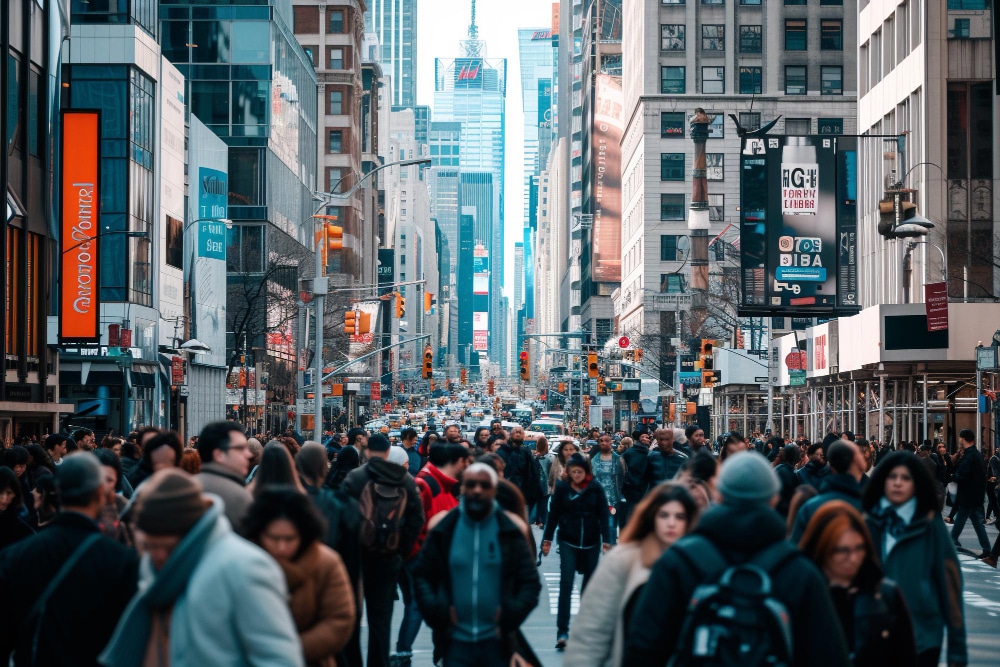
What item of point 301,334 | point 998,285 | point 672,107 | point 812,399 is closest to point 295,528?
point 998,285

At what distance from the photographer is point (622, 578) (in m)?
6.65

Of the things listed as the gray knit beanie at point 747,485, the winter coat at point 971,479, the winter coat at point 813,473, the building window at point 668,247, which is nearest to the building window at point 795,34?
the building window at point 668,247

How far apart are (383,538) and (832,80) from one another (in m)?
103

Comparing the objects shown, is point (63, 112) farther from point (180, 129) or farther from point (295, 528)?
point (295, 528)

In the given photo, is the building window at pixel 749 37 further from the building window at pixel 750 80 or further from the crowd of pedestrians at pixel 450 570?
the crowd of pedestrians at pixel 450 570

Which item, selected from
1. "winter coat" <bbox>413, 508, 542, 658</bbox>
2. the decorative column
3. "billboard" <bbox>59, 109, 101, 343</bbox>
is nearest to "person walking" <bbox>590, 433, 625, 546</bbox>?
"winter coat" <bbox>413, 508, 542, 658</bbox>

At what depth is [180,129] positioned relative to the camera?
66.6 meters

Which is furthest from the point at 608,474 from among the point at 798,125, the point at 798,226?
the point at 798,125

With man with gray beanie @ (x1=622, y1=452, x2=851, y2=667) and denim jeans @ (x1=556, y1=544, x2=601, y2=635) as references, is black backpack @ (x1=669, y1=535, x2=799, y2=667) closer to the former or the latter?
man with gray beanie @ (x1=622, y1=452, x2=851, y2=667)

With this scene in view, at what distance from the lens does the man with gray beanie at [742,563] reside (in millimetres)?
5168

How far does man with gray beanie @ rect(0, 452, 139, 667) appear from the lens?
6.34m

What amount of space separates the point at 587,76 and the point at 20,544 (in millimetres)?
160455

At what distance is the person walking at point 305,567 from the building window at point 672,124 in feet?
343

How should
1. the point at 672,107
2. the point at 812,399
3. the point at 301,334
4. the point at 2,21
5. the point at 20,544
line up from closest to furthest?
the point at 20,544 < the point at 2,21 < the point at 812,399 < the point at 301,334 < the point at 672,107
